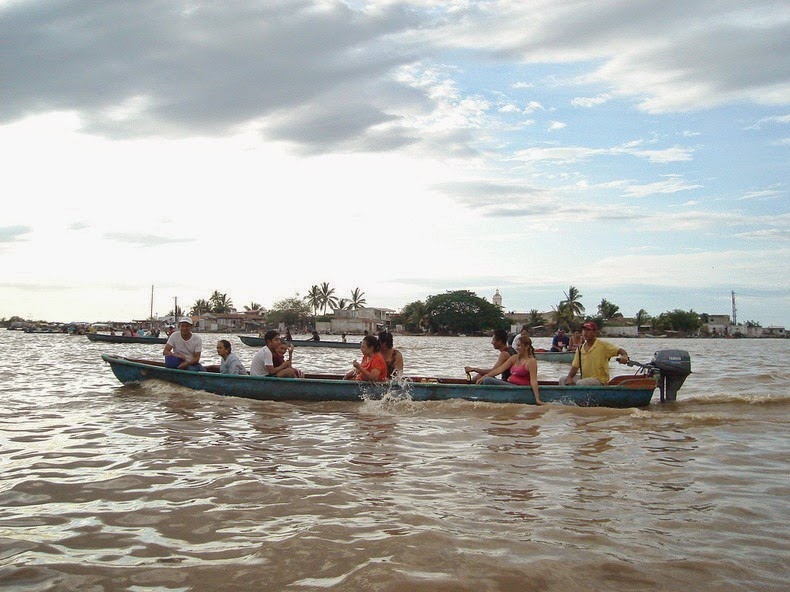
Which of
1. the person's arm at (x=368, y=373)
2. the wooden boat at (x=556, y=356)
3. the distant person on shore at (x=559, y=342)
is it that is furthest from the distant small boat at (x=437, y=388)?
the distant person on shore at (x=559, y=342)

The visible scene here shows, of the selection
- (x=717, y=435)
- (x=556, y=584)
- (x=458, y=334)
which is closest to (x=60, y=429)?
(x=556, y=584)

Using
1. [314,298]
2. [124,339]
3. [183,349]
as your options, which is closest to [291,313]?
[314,298]

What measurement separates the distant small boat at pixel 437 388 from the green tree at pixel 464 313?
76.0m

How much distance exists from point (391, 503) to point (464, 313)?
83126 mm

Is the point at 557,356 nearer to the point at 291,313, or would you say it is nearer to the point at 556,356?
the point at 556,356

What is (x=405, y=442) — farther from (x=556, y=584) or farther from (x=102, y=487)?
(x=556, y=584)

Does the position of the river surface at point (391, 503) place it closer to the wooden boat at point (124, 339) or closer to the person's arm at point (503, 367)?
the person's arm at point (503, 367)

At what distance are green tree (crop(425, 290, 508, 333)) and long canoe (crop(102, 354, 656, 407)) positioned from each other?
251 ft

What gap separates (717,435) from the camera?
7.57 m

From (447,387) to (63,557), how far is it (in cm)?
708

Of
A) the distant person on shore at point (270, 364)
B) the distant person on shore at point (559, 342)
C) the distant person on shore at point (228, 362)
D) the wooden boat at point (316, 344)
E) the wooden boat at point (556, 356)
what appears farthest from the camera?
the wooden boat at point (316, 344)

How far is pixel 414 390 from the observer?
10109 mm

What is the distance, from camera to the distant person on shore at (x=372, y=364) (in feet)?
33.0

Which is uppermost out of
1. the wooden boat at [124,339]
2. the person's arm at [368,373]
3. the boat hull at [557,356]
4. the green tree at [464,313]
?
the green tree at [464,313]
